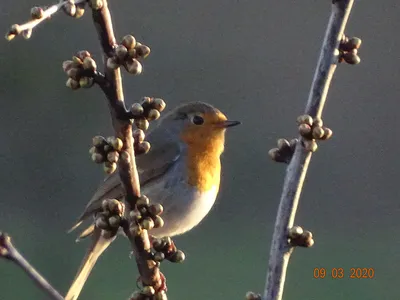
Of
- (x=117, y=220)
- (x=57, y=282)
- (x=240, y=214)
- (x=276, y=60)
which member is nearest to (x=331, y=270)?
(x=240, y=214)

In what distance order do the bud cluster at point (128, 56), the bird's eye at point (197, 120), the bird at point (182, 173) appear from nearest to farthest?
1. the bud cluster at point (128, 56)
2. the bird at point (182, 173)
3. the bird's eye at point (197, 120)

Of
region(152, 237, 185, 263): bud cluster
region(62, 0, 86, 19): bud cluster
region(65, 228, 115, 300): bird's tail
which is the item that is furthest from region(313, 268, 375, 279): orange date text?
region(62, 0, 86, 19): bud cluster

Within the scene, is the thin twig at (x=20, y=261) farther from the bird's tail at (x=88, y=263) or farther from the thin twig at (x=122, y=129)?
the bird's tail at (x=88, y=263)

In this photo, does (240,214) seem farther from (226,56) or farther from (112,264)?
(226,56)

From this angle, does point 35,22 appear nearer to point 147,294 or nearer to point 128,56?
point 128,56

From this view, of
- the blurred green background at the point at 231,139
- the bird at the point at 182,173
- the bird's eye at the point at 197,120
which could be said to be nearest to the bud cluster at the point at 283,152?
the bird at the point at 182,173

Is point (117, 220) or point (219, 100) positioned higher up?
point (219, 100)
